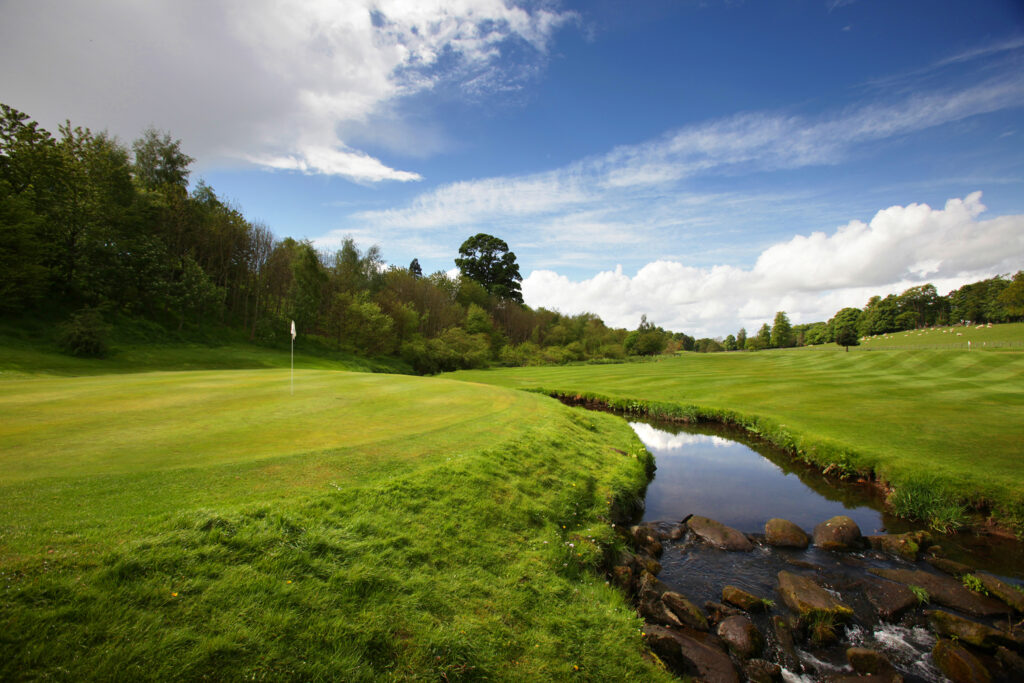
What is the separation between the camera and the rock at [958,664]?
5.49 m

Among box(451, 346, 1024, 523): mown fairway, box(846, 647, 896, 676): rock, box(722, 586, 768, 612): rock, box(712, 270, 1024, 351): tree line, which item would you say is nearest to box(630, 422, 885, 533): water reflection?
box(451, 346, 1024, 523): mown fairway

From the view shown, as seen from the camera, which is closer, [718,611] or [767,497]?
[718,611]

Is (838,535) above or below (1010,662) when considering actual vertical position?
above

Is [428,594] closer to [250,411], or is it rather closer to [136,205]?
[250,411]

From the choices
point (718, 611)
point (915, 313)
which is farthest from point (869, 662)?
point (915, 313)

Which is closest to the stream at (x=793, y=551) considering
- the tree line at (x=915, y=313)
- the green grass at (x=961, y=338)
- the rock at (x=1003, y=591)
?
the rock at (x=1003, y=591)

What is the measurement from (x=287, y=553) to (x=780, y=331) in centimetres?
14550

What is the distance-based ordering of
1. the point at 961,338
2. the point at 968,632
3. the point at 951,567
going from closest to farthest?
the point at 968,632
the point at 951,567
the point at 961,338

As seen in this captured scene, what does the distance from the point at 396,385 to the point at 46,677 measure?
562 inches

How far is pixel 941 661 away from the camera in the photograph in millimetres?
5707

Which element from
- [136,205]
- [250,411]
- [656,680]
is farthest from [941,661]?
[136,205]

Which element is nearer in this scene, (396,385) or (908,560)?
(908,560)

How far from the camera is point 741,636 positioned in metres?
6.11

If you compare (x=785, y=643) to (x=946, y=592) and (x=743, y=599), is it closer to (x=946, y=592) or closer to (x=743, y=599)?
(x=743, y=599)
